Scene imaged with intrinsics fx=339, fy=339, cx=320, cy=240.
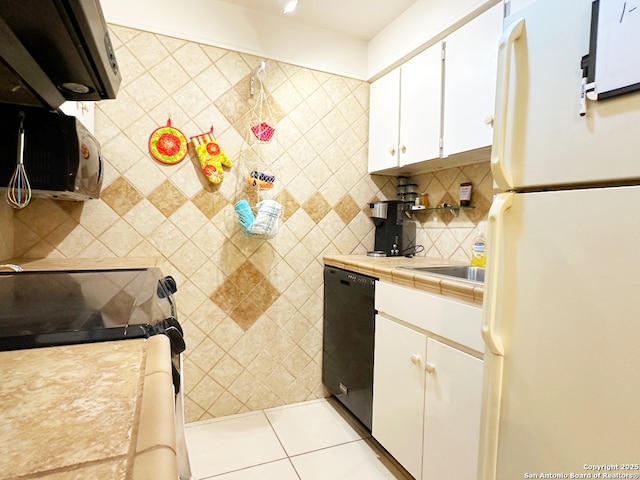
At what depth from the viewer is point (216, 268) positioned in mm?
1991

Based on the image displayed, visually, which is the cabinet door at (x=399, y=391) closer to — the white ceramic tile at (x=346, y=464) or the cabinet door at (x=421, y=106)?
the white ceramic tile at (x=346, y=464)

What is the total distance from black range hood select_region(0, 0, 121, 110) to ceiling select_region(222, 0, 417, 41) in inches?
47.7

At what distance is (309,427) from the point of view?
6.45 feet

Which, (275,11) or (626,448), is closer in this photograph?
(626,448)

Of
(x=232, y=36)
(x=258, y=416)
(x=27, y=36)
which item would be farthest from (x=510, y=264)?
(x=232, y=36)

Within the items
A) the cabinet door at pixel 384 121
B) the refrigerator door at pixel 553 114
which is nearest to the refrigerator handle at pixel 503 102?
the refrigerator door at pixel 553 114

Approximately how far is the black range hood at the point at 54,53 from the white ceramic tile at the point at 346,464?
70.0 inches

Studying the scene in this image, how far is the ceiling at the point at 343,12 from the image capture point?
1912 mm

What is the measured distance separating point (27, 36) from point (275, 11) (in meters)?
1.54

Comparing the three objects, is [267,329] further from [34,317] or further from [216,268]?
[34,317]

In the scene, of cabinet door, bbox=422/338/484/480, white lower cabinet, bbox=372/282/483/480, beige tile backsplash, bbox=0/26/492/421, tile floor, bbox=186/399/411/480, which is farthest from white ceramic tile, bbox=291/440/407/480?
beige tile backsplash, bbox=0/26/492/421

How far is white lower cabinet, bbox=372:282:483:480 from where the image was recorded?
1.19 metres

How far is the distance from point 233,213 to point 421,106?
1.23m

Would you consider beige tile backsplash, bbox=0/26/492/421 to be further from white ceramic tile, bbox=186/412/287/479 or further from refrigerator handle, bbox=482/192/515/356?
refrigerator handle, bbox=482/192/515/356
